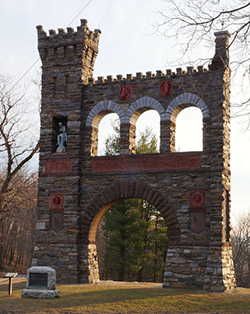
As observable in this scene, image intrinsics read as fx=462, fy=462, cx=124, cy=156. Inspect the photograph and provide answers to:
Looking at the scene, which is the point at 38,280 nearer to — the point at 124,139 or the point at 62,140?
the point at 124,139

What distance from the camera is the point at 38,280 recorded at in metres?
13.4

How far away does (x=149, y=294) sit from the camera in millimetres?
13852

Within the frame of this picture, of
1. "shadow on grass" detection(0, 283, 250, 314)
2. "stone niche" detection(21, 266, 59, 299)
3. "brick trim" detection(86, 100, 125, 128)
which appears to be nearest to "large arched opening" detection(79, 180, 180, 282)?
"shadow on grass" detection(0, 283, 250, 314)

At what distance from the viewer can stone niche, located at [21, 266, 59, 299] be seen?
13234mm

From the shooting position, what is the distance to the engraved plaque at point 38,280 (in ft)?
43.9

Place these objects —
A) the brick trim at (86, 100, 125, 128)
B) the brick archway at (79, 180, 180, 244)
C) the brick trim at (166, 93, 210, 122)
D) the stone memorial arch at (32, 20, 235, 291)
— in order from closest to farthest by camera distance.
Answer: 1. the stone memorial arch at (32, 20, 235, 291)
2. the brick archway at (79, 180, 180, 244)
3. the brick trim at (166, 93, 210, 122)
4. the brick trim at (86, 100, 125, 128)

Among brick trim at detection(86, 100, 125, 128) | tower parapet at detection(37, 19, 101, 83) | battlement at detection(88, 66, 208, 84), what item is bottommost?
brick trim at detection(86, 100, 125, 128)

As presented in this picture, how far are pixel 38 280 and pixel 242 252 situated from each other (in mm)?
26128

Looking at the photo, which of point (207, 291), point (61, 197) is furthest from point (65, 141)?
point (207, 291)

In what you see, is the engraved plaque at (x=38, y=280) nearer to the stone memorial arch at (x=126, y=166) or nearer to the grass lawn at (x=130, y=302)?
the grass lawn at (x=130, y=302)

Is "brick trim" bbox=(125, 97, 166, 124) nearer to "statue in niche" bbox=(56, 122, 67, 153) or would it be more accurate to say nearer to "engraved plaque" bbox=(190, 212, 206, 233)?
"statue in niche" bbox=(56, 122, 67, 153)

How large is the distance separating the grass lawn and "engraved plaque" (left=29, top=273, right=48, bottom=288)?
57 cm

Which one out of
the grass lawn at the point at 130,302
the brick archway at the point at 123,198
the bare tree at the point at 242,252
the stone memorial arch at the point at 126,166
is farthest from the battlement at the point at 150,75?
the bare tree at the point at 242,252

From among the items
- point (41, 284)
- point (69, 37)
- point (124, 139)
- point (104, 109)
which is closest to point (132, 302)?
point (41, 284)
